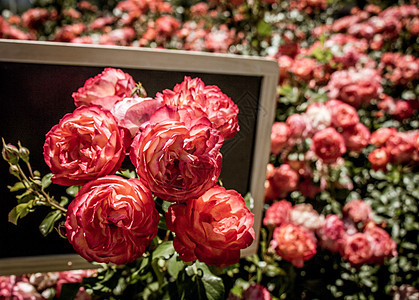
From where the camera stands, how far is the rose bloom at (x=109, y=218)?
388 millimetres

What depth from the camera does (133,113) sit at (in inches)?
17.3

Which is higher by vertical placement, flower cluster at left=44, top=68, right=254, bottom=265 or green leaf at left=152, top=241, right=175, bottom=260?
flower cluster at left=44, top=68, right=254, bottom=265

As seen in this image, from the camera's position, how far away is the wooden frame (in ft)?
1.82

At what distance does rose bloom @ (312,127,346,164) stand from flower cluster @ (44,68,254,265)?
63 cm

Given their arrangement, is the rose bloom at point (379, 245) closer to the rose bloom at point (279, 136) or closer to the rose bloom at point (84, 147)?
the rose bloom at point (279, 136)

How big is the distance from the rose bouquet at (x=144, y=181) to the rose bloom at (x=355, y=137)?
2.34ft

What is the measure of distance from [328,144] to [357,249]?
312 millimetres

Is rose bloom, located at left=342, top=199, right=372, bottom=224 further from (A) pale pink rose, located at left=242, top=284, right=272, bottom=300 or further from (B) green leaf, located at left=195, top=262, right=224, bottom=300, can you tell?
(B) green leaf, located at left=195, top=262, right=224, bottom=300

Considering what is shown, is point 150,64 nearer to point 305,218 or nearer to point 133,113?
point 133,113

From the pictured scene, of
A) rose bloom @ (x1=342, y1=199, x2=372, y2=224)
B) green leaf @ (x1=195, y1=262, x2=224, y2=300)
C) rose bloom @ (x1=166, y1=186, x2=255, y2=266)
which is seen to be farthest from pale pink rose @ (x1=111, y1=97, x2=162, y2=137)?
rose bloom @ (x1=342, y1=199, x2=372, y2=224)

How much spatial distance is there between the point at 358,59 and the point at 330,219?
0.68 meters

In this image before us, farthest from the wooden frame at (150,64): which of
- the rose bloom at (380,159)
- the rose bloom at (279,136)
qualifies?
the rose bloom at (380,159)

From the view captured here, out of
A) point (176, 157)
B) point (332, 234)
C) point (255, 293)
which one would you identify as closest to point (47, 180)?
point (176, 157)

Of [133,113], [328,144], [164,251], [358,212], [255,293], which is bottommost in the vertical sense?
[255,293]
